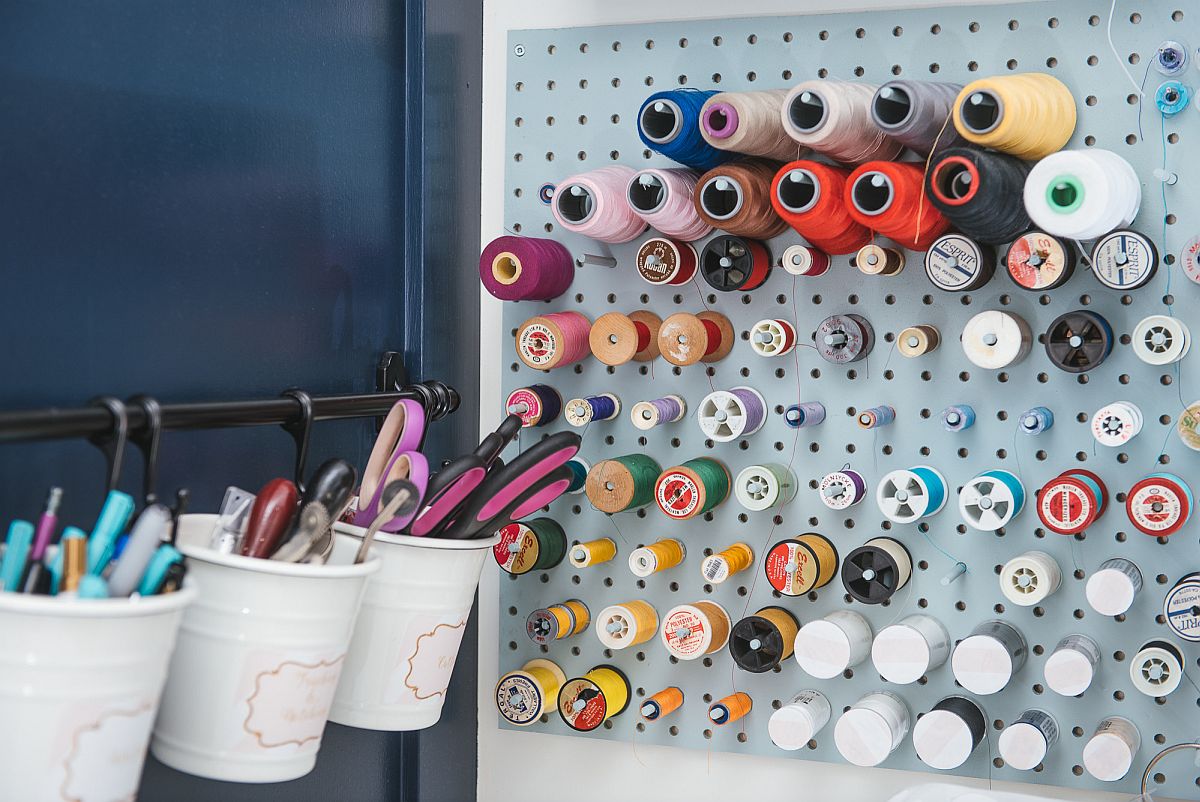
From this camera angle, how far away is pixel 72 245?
73 cm

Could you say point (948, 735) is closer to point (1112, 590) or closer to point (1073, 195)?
point (1112, 590)

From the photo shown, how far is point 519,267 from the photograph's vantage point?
1098mm

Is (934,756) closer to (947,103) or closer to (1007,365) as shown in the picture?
(1007,365)

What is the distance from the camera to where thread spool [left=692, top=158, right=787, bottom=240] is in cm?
99

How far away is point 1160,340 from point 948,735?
385 millimetres

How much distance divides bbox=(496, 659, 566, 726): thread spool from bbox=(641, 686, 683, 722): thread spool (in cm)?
10

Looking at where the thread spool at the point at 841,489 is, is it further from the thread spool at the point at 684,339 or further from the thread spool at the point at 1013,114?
the thread spool at the point at 1013,114

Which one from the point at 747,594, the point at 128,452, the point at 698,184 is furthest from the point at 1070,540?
the point at 128,452

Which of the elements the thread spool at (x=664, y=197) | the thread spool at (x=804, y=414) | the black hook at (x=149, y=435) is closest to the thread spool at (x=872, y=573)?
the thread spool at (x=804, y=414)

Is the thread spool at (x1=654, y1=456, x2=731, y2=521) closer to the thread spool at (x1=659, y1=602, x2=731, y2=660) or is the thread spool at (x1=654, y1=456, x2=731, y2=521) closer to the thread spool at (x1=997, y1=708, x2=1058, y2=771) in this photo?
the thread spool at (x1=659, y1=602, x2=731, y2=660)

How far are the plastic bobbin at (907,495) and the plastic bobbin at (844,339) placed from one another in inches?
4.6

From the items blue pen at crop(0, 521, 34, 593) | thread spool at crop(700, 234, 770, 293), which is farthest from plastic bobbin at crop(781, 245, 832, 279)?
blue pen at crop(0, 521, 34, 593)

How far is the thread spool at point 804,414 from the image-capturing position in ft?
3.48

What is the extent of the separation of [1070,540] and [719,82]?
1.78 ft
